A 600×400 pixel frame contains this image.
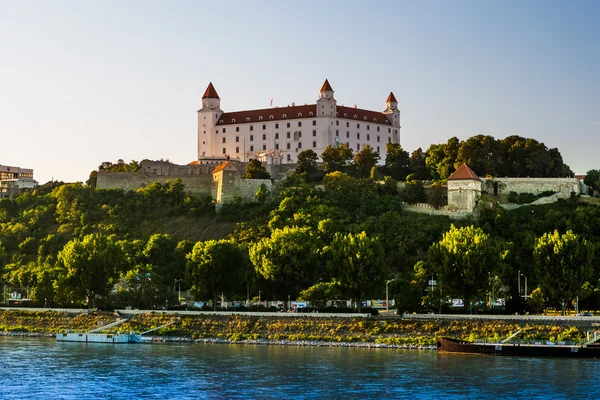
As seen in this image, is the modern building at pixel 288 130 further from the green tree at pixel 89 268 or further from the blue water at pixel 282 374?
the blue water at pixel 282 374

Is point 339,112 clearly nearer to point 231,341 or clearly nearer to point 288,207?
point 288,207

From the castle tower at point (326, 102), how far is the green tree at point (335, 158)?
31.1 ft

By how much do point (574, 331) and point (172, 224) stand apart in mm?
55989

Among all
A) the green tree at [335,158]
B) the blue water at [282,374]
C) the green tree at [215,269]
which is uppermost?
the green tree at [335,158]

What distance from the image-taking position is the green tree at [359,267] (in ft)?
261

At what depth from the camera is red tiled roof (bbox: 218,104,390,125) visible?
445 feet

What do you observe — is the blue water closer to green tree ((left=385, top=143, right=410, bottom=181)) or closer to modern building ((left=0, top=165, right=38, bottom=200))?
green tree ((left=385, top=143, right=410, bottom=181))

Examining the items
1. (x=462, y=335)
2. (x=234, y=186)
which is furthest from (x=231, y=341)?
(x=234, y=186)

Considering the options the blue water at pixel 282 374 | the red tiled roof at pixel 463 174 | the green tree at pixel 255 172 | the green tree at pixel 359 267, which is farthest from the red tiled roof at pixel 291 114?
the blue water at pixel 282 374

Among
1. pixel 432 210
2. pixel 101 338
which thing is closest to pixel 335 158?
pixel 432 210

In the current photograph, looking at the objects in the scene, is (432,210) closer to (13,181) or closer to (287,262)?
(287,262)

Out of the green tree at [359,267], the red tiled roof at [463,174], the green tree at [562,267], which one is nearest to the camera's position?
the green tree at [562,267]

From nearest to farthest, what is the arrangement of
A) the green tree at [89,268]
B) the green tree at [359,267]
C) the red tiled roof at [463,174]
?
the green tree at [359,267] < the green tree at [89,268] < the red tiled roof at [463,174]

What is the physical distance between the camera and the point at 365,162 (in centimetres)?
12250
